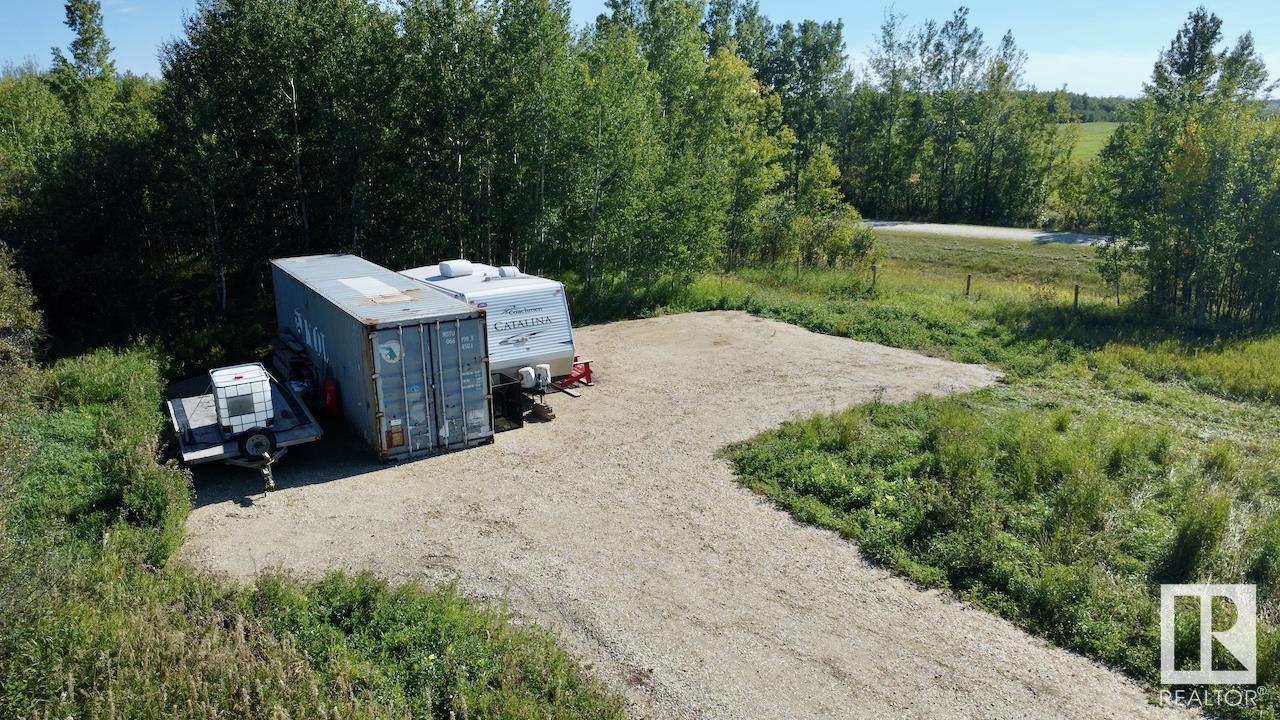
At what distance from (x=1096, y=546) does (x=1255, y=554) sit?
1833 mm

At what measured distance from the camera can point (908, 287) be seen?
96.7 ft

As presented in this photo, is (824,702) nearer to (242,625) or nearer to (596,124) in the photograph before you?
(242,625)

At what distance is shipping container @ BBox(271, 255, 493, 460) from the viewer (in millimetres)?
13008

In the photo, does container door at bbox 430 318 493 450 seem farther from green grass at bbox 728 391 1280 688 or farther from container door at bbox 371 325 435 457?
green grass at bbox 728 391 1280 688

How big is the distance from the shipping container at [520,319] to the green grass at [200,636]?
6.33 m

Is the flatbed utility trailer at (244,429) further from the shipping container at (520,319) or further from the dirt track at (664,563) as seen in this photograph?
the shipping container at (520,319)

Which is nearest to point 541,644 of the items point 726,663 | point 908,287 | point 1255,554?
point 726,663

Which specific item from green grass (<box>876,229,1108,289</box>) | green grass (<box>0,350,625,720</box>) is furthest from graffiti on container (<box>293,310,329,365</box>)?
green grass (<box>876,229,1108,289</box>)

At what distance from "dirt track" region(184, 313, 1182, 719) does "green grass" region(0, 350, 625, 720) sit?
77 centimetres

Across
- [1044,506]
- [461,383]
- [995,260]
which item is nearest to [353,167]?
[461,383]

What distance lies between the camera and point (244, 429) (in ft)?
41.9

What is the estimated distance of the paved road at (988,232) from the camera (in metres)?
44.1

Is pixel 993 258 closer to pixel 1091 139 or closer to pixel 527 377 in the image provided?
pixel 527 377

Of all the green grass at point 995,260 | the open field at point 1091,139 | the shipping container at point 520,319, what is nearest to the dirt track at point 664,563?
the shipping container at point 520,319
